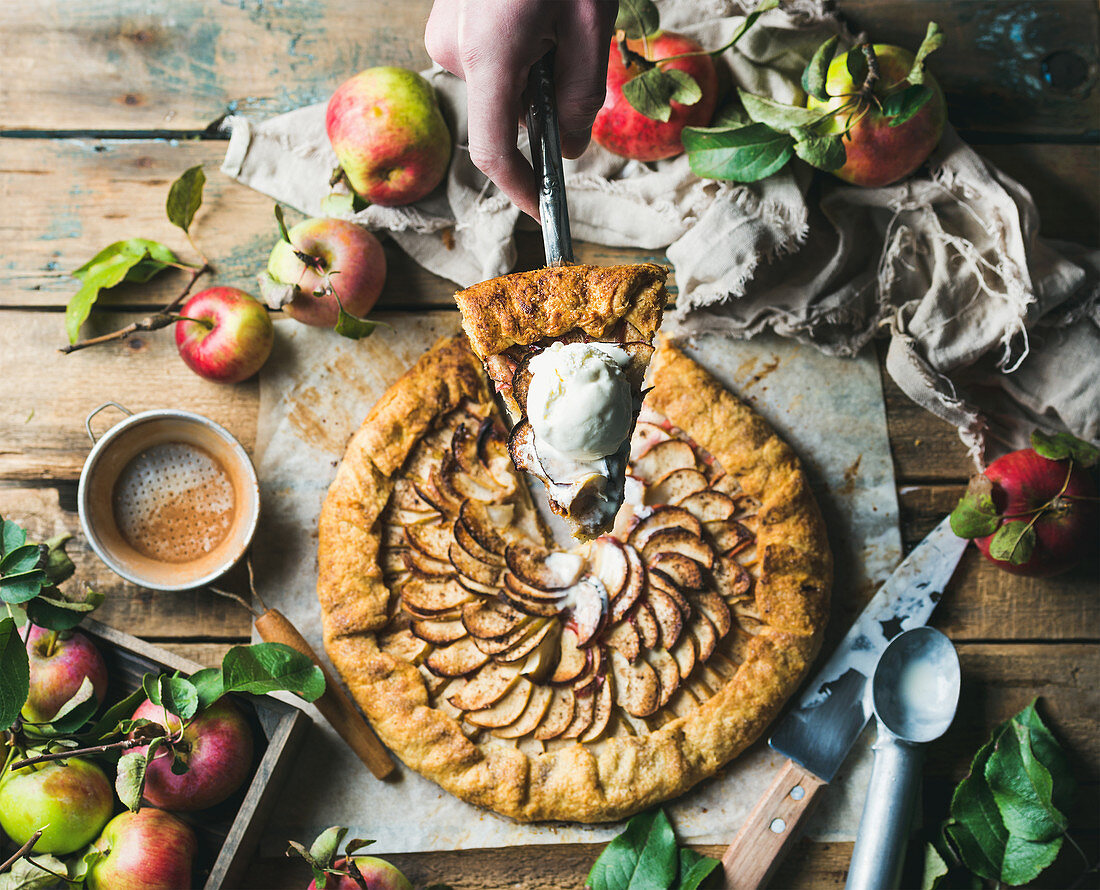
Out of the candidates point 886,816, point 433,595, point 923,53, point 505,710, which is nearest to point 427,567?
point 433,595

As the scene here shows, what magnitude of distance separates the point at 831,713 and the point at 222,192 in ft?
9.13

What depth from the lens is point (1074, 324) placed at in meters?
2.80

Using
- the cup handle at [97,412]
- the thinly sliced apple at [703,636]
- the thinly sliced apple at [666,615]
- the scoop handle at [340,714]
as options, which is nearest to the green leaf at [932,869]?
the thinly sliced apple at [703,636]

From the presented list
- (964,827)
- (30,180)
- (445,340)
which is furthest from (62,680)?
(964,827)

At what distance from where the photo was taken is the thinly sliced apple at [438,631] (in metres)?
2.66

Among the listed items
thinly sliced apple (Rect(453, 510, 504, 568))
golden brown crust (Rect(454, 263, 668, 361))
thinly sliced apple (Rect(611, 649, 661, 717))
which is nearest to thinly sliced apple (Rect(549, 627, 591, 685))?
thinly sliced apple (Rect(611, 649, 661, 717))

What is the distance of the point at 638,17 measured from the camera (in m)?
2.65

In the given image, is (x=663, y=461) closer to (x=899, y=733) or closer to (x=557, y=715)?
(x=557, y=715)

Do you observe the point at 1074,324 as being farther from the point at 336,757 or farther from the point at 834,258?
the point at 336,757

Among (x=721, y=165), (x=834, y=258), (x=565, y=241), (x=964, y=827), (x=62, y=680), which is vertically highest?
(x=565, y=241)

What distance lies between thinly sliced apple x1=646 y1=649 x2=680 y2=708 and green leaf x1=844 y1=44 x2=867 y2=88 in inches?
73.9

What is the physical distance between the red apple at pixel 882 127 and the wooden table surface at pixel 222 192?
414 millimetres

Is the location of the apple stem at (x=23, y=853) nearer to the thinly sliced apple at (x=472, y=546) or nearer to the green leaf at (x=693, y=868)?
the thinly sliced apple at (x=472, y=546)

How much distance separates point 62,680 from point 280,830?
2.69 feet
